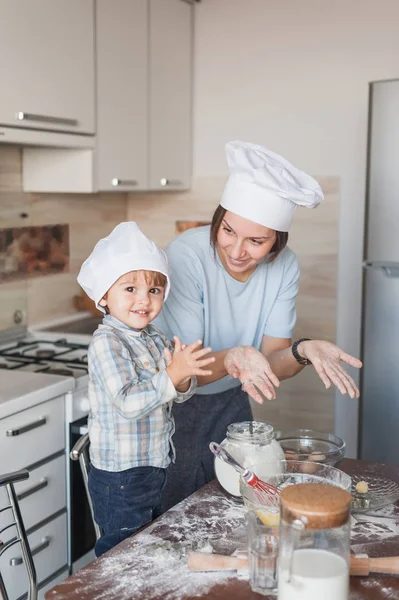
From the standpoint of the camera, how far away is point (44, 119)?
229cm

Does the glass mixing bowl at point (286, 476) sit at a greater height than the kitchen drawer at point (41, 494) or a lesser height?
greater

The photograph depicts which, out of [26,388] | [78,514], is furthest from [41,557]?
[26,388]

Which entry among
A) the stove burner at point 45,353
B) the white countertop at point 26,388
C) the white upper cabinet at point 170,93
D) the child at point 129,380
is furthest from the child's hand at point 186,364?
the white upper cabinet at point 170,93

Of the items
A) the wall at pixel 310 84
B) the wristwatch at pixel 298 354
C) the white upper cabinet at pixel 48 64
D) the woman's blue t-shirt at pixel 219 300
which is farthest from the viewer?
the wall at pixel 310 84

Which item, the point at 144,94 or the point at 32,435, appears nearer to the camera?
the point at 32,435

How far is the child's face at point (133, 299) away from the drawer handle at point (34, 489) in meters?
0.74

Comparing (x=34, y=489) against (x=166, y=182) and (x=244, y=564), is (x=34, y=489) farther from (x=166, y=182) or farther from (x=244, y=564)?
(x=166, y=182)

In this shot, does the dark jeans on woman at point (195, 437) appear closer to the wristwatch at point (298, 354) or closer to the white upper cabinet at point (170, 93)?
the wristwatch at point (298, 354)

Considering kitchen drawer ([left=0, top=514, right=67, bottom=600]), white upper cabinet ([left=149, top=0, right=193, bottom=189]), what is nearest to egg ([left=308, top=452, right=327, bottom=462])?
kitchen drawer ([left=0, top=514, right=67, bottom=600])

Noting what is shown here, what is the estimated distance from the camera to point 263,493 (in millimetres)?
1190

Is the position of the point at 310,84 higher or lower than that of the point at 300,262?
higher

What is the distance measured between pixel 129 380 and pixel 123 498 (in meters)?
0.25

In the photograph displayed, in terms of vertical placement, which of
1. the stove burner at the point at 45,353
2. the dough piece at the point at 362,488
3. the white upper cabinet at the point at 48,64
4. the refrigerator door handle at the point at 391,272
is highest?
the white upper cabinet at the point at 48,64

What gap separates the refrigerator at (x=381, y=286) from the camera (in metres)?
2.48
